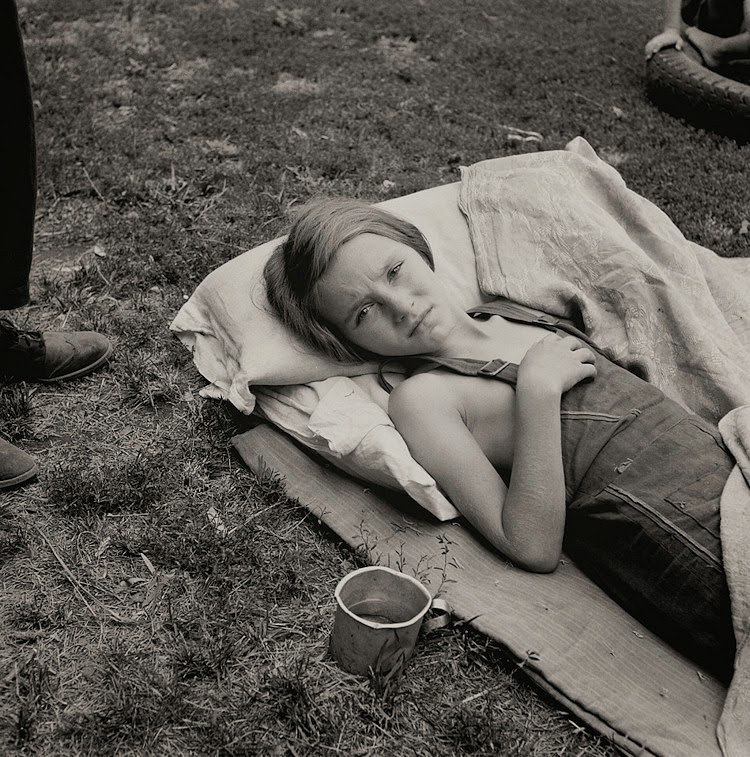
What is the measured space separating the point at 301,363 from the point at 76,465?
882 mm

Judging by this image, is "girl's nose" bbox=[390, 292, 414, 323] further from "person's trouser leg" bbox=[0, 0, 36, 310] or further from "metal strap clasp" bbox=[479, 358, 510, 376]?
"person's trouser leg" bbox=[0, 0, 36, 310]

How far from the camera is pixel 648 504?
2328mm

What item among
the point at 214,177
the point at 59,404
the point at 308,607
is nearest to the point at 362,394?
the point at 308,607

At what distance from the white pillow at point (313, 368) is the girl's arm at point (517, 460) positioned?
80 mm

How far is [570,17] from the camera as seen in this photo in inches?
299

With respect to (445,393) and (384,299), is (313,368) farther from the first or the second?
(445,393)

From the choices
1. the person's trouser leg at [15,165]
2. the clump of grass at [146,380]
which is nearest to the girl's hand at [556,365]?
the clump of grass at [146,380]

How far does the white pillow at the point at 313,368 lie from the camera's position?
259 cm

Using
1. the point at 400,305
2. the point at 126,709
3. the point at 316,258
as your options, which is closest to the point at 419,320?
the point at 400,305

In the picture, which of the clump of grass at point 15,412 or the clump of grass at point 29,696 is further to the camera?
the clump of grass at point 15,412

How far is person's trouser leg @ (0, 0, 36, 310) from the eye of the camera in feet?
8.47

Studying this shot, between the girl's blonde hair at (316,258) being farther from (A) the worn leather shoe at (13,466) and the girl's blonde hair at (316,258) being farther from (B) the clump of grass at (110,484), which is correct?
(A) the worn leather shoe at (13,466)

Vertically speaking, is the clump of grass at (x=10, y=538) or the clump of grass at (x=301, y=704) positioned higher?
the clump of grass at (x=10, y=538)

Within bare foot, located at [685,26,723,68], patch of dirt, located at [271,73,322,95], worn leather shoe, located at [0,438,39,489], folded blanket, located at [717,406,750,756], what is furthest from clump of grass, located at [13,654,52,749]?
bare foot, located at [685,26,723,68]
